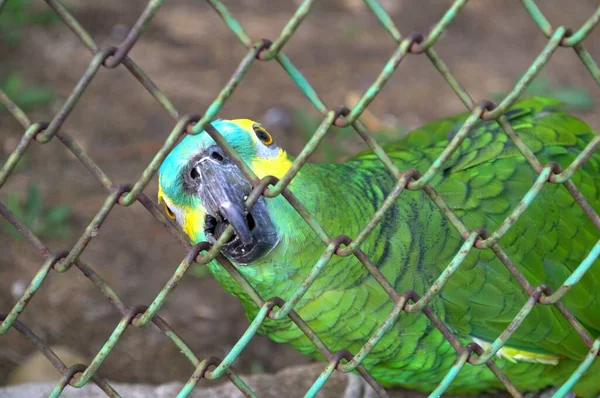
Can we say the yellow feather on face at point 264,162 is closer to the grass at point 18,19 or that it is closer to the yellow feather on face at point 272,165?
the yellow feather on face at point 272,165

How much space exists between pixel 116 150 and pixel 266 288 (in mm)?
2331

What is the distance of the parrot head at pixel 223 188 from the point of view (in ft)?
4.85

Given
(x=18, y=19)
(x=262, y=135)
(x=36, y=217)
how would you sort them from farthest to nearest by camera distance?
1. (x=18, y=19)
2. (x=36, y=217)
3. (x=262, y=135)

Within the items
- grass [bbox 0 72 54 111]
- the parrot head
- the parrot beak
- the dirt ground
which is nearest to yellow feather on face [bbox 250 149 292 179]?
the parrot head

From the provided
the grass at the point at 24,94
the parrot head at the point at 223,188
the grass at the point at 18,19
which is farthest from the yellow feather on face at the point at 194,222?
the grass at the point at 18,19

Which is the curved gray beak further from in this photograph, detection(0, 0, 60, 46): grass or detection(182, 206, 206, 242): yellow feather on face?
detection(0, 0, 60, 46): grass

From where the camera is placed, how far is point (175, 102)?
13.6 feet

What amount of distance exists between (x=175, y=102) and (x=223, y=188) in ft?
9.17

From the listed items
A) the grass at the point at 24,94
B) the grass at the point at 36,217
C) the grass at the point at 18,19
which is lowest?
the grass at the point at 36,217

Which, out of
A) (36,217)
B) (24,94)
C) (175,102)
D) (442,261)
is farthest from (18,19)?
(442,261)

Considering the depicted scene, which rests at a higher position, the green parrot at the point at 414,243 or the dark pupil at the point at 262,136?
the dark pupil at the point at 262,136

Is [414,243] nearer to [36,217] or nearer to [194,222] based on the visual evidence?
[194,222]

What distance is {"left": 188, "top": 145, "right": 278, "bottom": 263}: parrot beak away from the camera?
4.78 feet

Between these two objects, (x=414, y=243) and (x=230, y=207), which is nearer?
(x=230, y=207)
